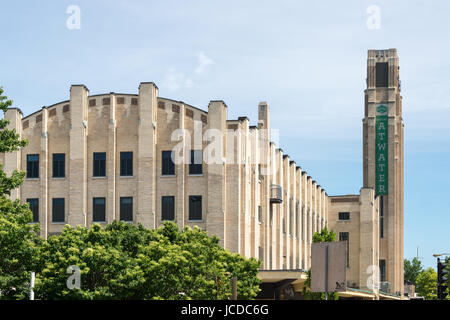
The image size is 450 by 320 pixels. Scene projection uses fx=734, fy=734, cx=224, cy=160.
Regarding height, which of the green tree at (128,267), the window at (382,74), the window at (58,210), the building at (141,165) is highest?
the window at (382,74)

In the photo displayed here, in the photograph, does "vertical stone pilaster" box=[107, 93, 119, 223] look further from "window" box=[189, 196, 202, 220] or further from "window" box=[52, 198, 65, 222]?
"window" box=[189, 196, 202, 220]

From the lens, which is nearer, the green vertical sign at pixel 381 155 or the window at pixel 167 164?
the window at pixel 167 164

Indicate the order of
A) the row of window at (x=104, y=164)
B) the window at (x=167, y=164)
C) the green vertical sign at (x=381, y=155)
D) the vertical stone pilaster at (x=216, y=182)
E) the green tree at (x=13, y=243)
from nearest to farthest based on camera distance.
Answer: the green tree at (x=13, y=243) → the vertical stone pilaster at (x=216, y=182) → the row of window at (x=104, y=164) → the window at (x=167, y=164) → the green vertical sign at (x=381, y=155)

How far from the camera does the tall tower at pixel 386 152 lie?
115 m

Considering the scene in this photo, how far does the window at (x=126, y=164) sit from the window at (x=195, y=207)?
5146mm

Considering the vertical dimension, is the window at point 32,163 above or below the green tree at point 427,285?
above

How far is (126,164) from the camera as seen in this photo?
184 ft

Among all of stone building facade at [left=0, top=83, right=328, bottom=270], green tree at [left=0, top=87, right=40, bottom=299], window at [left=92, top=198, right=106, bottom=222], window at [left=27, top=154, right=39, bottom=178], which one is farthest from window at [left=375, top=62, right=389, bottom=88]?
green tree at [left=0, top=87, right=40, bottom=299]

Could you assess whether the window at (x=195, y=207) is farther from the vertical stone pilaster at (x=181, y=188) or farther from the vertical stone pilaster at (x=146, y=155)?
the vertical stone pilaster at (x=146, y=155)

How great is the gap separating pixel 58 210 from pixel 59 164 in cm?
355

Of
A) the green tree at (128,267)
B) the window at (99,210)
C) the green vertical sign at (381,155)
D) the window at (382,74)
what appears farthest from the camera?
the window at (382,74)

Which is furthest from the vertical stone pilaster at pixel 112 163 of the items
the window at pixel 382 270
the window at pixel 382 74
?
the window at pixel 382 74
